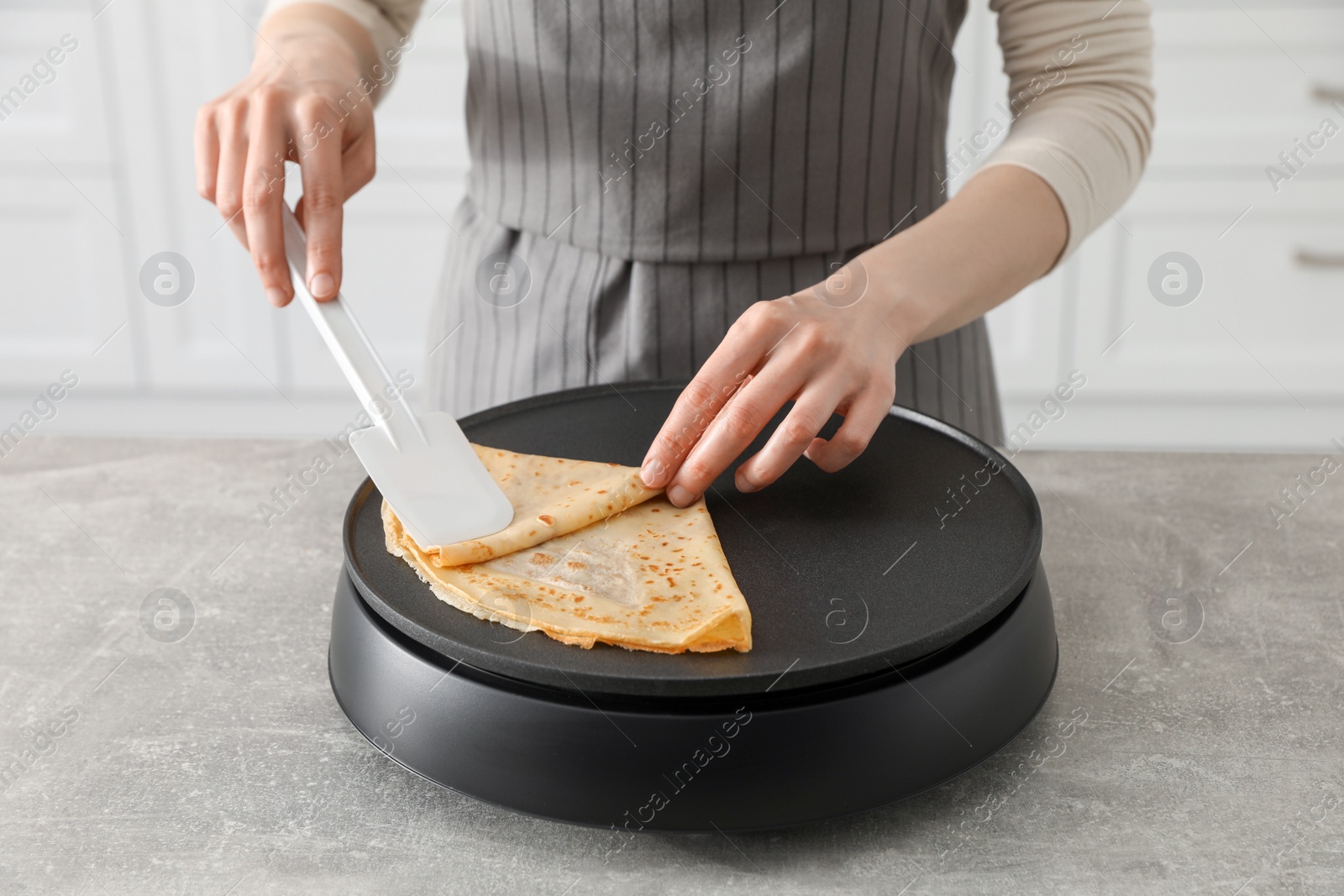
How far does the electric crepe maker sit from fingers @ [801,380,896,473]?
8cm

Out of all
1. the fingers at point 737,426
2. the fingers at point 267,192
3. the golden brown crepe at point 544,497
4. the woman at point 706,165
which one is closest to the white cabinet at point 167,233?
the woman at point 706,165

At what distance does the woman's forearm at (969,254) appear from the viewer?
1075mm

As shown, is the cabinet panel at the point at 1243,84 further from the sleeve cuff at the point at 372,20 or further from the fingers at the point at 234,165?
the fingers at the point at 234,165

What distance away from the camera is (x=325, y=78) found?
1.26 metres

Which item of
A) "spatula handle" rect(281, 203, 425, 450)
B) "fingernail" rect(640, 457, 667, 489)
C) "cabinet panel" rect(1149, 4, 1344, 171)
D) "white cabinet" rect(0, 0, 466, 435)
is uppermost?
"spatula handle" rect(281, 203, 425, 450)

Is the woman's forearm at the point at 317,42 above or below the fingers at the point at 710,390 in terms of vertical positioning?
above

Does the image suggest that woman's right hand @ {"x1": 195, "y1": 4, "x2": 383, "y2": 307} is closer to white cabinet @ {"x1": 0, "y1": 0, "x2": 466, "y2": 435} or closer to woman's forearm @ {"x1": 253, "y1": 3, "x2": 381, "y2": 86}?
woman's forearm @ {"x1": 253, "y1": 3, "x2": 381, "y2": 86}

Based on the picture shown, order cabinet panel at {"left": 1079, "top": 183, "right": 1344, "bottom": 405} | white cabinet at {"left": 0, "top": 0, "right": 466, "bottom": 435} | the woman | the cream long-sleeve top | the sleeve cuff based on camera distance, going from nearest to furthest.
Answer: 1. the woman
2. the cream long-sleeve top
3. the sleeve cuff
4. cabinet panel at {"left": 1079, "top": 183, "right": 1344, "bottom": 405}
5. white cabinet at {"left": 0, "top": 0, "right": 466, "bottom": 435}

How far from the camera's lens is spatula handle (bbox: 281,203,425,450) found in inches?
39.7

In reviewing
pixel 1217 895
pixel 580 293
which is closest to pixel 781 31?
pixel 580 293

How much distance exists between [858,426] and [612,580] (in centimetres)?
26

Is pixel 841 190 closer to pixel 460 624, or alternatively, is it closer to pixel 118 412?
pixel 460 624

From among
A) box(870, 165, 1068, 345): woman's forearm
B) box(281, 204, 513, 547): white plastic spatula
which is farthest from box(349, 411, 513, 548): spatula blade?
box(870, 165, 1068, 345): woman's forearm

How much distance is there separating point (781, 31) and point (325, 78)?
503mm
